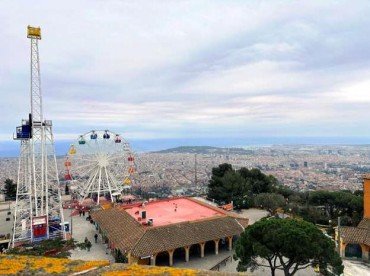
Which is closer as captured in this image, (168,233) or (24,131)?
(168,233)

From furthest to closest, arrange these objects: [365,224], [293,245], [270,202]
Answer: [270,202] → [365,224] → [293,245]

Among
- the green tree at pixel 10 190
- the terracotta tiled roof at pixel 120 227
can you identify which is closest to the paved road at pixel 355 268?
the terracotta tiled roof at pixel 120 227

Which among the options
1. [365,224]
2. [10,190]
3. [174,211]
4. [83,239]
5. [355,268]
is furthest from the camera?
[10,190]

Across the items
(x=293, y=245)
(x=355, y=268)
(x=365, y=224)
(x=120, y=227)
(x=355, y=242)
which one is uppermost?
(x=293, y=245)

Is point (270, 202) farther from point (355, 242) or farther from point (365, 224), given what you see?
point (355, 242)

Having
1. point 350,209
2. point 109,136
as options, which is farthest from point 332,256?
point 109,136

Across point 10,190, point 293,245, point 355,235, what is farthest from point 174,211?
point 10,190

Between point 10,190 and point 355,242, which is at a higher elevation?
point 10,190

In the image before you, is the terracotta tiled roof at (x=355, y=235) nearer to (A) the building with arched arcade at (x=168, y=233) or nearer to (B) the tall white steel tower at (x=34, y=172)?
(A) the building with arched arcade at (x=168, y=233)

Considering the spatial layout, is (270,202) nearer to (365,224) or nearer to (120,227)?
(365,224)
